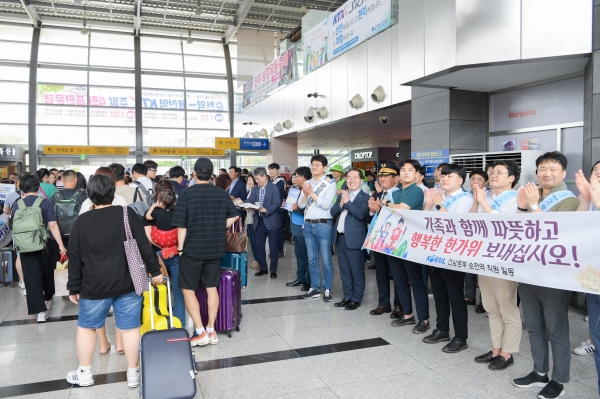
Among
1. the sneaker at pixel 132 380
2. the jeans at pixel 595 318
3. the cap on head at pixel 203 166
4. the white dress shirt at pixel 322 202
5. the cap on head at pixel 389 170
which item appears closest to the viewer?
the jeans at pixel 595 318

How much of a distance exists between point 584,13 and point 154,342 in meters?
4.90

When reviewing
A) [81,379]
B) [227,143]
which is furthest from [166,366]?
[227,143]

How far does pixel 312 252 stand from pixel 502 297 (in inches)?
92.3

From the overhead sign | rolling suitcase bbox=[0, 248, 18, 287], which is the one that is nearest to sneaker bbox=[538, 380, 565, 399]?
the overhead sign

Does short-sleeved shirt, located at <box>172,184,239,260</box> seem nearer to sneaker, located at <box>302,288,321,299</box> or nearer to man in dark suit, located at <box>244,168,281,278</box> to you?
sneaker, located at <box>302,288,321,299</box>

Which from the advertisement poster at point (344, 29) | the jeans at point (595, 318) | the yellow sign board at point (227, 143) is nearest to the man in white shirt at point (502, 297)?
the jeans at point (595, 318)

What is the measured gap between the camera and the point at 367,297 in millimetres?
5219

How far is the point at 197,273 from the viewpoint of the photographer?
3686 mm

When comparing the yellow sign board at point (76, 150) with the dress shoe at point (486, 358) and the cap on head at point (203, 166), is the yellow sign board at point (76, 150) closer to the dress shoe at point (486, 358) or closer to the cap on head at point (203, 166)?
the cap on head at point (203, 166)

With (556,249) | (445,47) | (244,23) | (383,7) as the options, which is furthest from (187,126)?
(556,249)

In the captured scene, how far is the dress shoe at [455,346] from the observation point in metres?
3.50

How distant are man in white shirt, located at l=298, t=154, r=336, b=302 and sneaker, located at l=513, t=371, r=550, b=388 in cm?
239

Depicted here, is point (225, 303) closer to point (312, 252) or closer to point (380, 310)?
point (312, 252)

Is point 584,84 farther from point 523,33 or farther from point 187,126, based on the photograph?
point 187,126
